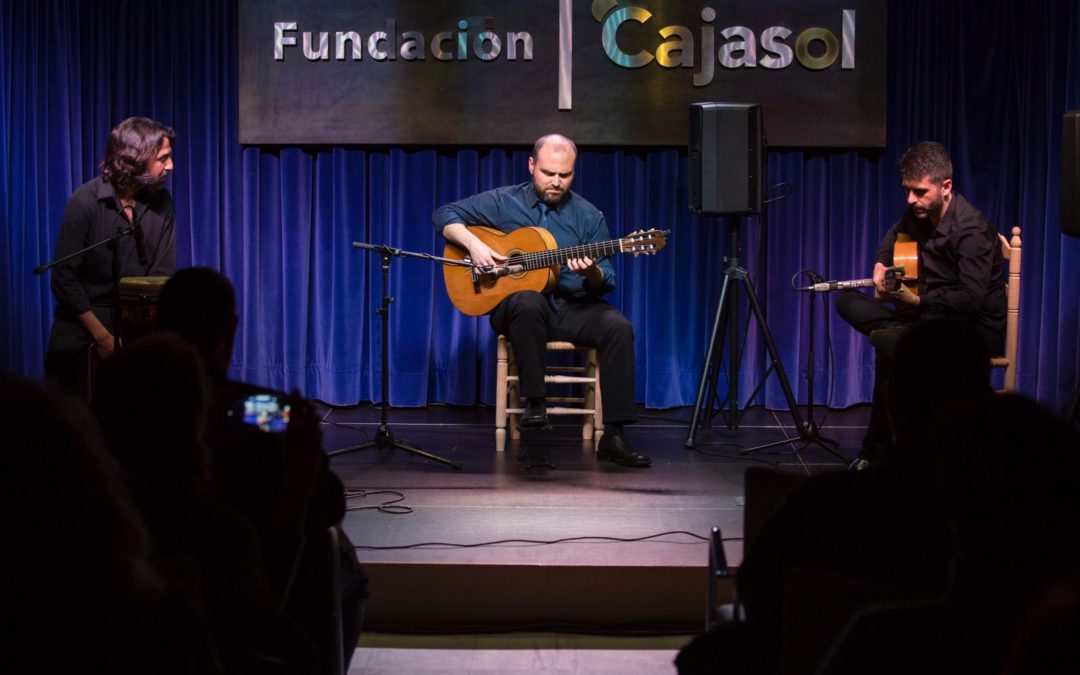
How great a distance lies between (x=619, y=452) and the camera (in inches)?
174

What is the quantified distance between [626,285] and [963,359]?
427cm

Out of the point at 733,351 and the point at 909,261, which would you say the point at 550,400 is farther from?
the point at 909,261

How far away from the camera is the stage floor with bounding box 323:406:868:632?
3.07m

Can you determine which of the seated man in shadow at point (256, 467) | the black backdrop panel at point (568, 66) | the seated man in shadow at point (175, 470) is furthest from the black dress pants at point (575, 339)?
the seated man in shadow at point (175, 470)

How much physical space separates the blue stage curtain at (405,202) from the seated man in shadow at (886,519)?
4.17 metres

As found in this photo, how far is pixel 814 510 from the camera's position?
1.66 metres

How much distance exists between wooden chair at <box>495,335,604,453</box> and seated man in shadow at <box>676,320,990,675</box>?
283 cm

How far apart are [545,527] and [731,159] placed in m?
2.10

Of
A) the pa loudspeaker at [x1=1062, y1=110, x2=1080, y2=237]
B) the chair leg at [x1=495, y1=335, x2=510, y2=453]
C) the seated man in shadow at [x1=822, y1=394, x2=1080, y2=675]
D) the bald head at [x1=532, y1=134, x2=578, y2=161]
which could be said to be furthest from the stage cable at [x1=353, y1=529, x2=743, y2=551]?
the bald head at [x1=532, y1=134, x2=578, y2=161]

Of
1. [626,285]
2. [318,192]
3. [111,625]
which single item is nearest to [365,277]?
[318,192]

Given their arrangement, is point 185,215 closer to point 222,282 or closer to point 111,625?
point 222,282

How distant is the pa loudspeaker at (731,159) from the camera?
4.80 metres

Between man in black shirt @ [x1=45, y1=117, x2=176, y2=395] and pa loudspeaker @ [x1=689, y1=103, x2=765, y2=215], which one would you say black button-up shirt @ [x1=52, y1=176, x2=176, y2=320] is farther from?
pa loudspeaker @ [x1=689, y1=103, x2=765, y2=215]

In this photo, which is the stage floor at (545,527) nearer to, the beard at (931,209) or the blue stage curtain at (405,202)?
the blue stage curtain at (405,202)
